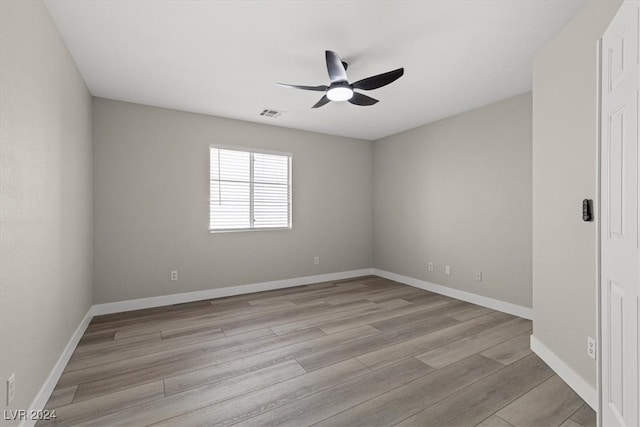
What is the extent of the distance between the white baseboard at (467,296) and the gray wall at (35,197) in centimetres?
449

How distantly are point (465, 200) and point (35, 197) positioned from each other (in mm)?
4556

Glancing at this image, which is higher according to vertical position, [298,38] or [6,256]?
[298,38]

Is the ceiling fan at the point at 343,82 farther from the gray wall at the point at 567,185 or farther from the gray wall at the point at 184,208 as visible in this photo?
the gray wall at the point at 184,208

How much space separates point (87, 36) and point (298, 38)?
174 centimetres

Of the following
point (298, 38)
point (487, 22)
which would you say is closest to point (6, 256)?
point (298, 38)

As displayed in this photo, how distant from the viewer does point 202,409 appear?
6.13 feet

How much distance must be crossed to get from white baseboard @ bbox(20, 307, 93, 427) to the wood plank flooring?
0.19ft

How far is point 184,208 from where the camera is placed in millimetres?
4191

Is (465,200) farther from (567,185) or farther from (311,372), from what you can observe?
(311,372)

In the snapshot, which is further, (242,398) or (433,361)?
(433,361)

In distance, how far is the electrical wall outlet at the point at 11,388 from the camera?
1.42 m

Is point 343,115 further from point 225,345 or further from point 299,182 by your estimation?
point 225,345
